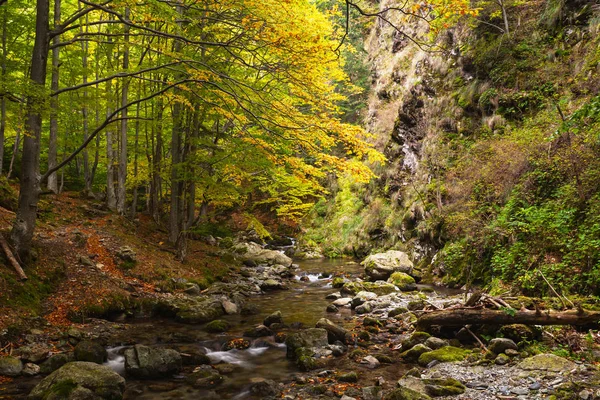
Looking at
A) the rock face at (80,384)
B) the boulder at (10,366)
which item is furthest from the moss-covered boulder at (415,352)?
the boulder at (10,366)

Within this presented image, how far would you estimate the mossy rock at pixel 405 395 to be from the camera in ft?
16.8

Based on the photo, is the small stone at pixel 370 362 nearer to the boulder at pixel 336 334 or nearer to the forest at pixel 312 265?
the forest at pixel 312 265

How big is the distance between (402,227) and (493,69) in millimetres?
7934

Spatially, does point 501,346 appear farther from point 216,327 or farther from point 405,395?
point 216,327

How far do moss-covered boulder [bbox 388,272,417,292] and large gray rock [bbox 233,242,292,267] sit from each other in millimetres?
7172

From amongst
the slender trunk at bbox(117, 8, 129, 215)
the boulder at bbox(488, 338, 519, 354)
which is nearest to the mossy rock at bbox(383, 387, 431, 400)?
the boulder at bbox(488, 338, 519, 354)

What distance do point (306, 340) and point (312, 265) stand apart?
13287 mm

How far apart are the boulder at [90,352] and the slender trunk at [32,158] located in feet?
9.80

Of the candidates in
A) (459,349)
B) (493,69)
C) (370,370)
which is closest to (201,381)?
(370,370)

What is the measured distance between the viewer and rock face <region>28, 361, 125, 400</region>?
5.11m

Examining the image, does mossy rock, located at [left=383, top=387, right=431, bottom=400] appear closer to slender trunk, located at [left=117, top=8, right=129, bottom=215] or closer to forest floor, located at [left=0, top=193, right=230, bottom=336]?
forest floor, located at [left=0, top=193, right=230, bottom=336]

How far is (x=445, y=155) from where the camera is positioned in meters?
16.9

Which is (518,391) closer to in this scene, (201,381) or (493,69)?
(201,381)

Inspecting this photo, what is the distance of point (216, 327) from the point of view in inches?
365
